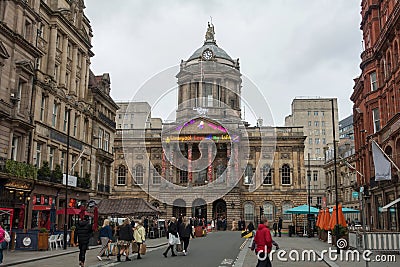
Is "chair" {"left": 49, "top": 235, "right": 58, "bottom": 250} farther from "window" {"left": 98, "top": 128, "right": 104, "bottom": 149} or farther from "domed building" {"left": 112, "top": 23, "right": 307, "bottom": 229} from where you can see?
"domed building" {"left": 112, "top": 23, "right": 307, "bottom": 229}

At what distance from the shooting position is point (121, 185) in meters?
72.6

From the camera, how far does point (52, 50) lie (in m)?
33.4

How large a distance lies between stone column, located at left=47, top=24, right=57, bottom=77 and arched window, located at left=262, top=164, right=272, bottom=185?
44.4 m

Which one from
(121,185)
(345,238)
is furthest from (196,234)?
(121,185)

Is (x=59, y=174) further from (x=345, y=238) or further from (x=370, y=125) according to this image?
(x=370, y=125)

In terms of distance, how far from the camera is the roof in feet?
107

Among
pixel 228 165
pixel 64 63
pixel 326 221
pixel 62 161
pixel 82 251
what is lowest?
pixel 82 251

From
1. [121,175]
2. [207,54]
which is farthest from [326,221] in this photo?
[207,54]

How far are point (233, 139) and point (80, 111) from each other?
33.6 m

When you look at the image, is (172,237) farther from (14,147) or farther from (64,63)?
(64,63)

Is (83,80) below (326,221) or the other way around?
the other way around

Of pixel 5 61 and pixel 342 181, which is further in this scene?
pixel 342 181

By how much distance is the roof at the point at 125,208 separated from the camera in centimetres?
3250

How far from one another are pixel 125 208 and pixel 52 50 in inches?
512
